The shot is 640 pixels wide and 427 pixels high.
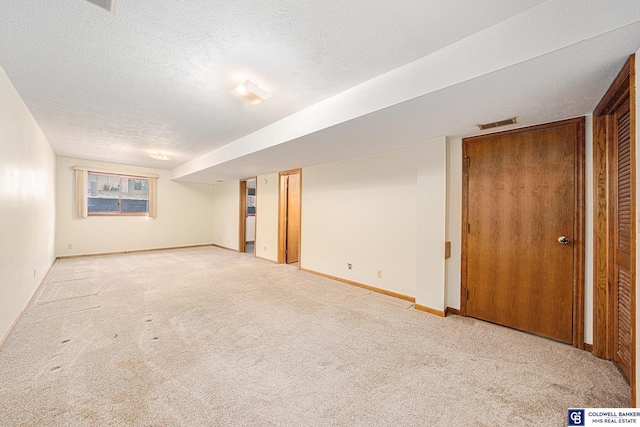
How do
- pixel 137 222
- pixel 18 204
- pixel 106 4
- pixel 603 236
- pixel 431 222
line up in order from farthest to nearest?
pixel 137 222 → pixel 431 222 → pixel 18 204 → pixel 603 236 → pixel 106 4

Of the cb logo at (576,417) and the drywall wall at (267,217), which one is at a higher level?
the drywall wall at (267,217)

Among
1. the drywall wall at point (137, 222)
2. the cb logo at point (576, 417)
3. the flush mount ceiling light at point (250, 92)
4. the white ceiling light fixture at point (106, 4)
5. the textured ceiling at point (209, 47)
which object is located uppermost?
the textured ceiling at point (209, 47)

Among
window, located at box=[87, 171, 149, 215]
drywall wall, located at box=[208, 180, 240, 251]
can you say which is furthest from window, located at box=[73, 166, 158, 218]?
drywall wall, located at box=[208, 180, 240, 251]

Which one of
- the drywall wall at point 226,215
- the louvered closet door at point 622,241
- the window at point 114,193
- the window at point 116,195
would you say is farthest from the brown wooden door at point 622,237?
the window at point 116,195

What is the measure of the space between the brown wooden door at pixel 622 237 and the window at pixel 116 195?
8466 millimetres

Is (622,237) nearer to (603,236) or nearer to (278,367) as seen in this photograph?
(603,236)

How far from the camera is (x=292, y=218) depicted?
19.0 ft

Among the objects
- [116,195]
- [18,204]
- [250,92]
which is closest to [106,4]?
[250,92]

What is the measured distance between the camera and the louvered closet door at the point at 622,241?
1771mm

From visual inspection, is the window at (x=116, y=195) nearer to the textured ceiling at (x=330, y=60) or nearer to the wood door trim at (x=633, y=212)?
the textured ceiling at (x=330, y=60)

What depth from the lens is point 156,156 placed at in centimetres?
503

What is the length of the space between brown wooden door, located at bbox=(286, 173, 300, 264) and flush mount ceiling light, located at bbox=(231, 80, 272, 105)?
130 inches

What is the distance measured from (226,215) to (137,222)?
7.26 ft

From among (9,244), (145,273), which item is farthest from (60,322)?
(145,273)
